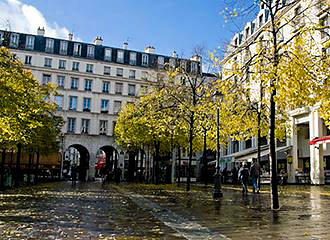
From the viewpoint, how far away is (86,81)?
186 ft

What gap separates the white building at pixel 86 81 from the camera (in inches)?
2152

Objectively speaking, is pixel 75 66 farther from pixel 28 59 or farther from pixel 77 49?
pixel 28 59

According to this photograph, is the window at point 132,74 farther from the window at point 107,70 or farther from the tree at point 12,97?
the tree at point 12,97

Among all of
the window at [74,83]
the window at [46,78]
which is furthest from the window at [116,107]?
the window at [46,78]

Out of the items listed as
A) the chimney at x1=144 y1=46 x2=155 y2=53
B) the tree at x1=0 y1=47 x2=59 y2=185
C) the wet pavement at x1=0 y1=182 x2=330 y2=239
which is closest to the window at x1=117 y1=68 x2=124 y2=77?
the chimney at x1=144 y1=46 x2=155 y2=53

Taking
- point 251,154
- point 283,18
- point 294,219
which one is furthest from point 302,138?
point 294,219

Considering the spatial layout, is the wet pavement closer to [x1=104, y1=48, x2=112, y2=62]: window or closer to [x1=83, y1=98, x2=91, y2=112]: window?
[x1=83, y1=98, x2=91, y2=112]: window

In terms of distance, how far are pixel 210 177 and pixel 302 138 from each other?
12.9 meters

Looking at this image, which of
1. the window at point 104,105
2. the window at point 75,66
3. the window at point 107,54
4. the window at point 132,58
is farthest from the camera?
the window at point 132,58

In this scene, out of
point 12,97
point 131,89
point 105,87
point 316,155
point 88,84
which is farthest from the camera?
point 131,89

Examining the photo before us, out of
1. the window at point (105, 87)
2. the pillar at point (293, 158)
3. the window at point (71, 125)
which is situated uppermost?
the window at point (105, 87)

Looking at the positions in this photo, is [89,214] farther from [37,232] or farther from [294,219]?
[294,219]

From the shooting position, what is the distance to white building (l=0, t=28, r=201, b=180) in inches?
2152

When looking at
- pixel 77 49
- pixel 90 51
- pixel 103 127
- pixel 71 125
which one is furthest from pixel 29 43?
pixel 103 127
